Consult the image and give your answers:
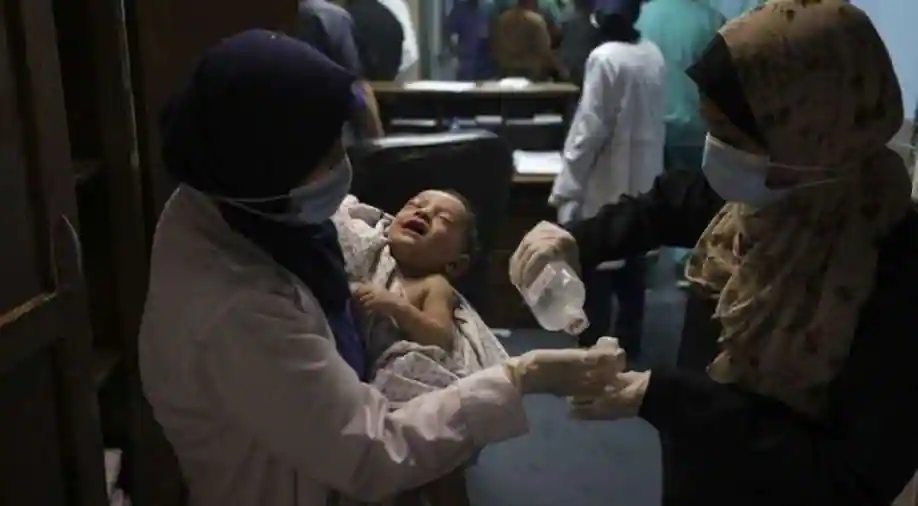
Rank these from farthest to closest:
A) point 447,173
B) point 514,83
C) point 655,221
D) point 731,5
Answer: point 731,5
point 514,83
point 447,173
point 655,221

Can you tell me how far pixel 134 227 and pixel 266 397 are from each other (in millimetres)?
937

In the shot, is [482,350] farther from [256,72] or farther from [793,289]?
[256,72]

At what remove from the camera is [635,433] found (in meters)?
3.27

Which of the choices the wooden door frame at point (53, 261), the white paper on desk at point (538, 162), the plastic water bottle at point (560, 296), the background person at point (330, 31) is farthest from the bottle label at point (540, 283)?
the white paper on desk at point (538, 162)

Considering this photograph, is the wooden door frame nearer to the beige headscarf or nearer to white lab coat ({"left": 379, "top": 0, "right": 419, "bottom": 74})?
the beige headscarf

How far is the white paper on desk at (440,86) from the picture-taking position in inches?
167

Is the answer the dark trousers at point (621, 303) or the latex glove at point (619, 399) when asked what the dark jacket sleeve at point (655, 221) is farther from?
the dark trousers at point (621, 303)

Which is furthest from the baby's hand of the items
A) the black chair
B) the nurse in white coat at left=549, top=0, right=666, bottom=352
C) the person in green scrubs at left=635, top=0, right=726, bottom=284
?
the person in green scrubs at left=635, top=0, right=726, bottom=284

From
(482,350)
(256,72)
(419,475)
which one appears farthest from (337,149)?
(482,350)

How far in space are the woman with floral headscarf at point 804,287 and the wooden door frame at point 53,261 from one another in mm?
779

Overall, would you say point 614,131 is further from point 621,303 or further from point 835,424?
point 835,424

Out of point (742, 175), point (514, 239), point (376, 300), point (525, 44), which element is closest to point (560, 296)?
point (376, 300)

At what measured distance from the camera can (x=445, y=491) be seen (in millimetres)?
1562

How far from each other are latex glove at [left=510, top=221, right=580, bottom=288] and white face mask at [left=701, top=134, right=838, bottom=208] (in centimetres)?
36
